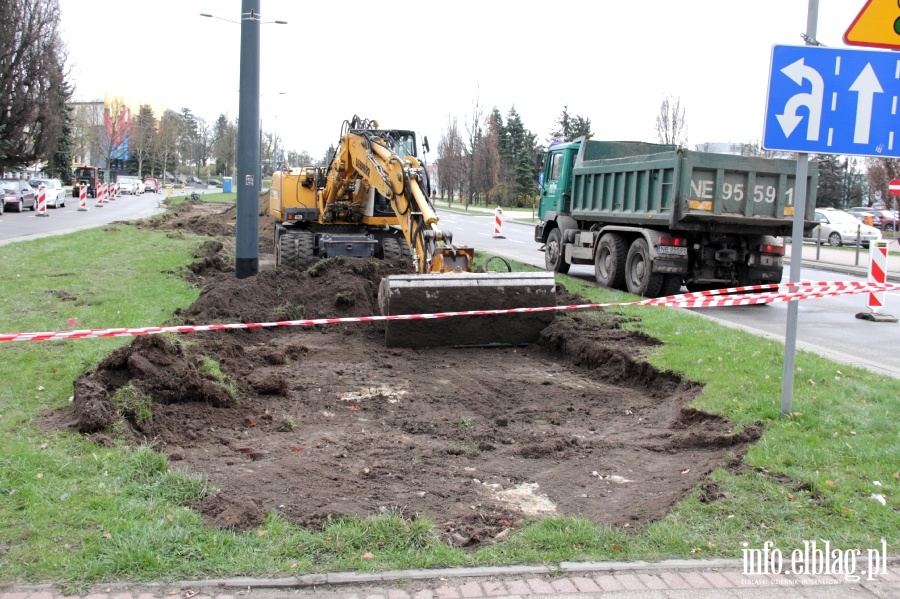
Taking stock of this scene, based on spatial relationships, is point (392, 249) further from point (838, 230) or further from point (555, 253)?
point (838, 230)

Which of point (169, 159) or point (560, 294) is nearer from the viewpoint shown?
point (560, 294)

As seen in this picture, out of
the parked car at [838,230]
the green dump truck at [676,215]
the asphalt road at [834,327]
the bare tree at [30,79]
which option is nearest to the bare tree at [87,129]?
the bare tree at [30,79]

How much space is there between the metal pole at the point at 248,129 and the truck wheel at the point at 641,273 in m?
7.03

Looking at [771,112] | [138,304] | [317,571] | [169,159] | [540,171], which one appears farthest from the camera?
[169,159]

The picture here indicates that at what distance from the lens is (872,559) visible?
4.21 meters

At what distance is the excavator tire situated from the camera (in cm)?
1616

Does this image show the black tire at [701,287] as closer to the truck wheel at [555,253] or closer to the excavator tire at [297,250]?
the truck wheel at [555,253]

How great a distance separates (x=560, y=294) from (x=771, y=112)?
22.7ft

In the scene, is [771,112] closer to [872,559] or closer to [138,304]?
[872,559]

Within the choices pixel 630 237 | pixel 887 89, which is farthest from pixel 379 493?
pixel 630 237

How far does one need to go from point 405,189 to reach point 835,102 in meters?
7.02

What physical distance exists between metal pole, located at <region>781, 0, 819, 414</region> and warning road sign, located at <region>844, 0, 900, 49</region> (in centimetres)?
28

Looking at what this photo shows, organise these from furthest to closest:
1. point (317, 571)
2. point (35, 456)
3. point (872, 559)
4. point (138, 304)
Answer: point (138, 304) → point (35, 456) → point (872, 559) → point (317, 571)

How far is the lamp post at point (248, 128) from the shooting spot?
13242 millimetres
